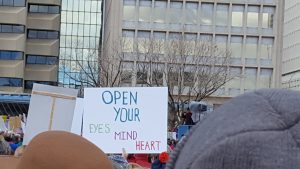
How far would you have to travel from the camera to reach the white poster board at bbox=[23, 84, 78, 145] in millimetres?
5789

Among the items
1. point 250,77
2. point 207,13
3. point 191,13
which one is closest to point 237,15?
point 207,13

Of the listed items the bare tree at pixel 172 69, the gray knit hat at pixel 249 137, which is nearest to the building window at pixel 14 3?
the bare tree at pixel 172 69

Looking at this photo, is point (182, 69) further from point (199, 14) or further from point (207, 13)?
point (207, 13)

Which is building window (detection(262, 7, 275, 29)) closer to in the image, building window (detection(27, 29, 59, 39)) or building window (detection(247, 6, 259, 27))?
building window (detection(247, 6, 259, 27))

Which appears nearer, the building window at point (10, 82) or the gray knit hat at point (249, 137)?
the gray knit hat at point (249, 137)

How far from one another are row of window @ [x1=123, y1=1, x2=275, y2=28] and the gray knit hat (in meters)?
57.0

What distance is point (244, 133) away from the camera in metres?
0.94

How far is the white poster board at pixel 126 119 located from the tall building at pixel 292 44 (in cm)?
6917

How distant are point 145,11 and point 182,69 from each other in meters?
17.3

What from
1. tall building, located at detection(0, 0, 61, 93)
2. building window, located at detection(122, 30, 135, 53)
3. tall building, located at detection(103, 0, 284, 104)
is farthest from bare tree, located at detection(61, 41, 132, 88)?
tall building, located at detection(0, 0, 61, 93)

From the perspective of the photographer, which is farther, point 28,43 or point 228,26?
point 28,43

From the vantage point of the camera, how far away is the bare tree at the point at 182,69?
42.7 meters

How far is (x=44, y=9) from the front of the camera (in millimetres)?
70312

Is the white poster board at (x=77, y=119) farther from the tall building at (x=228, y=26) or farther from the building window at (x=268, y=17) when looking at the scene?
the building window at (x=268, y=17)
